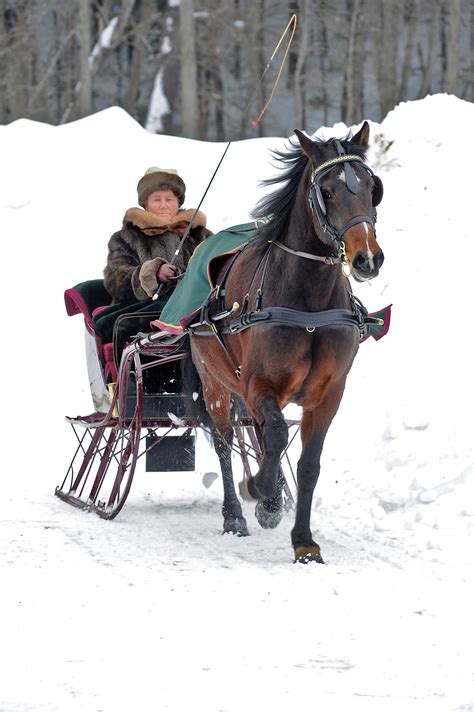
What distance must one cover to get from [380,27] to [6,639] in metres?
23.7

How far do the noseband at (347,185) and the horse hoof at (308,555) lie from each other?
1.40 m

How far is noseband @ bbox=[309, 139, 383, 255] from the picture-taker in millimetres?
5164

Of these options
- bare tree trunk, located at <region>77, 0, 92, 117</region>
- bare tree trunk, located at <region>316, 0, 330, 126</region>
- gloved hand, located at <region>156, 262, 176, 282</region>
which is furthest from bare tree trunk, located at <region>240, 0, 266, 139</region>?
gloved hand, located at <region>156, 262, 176, 282</region>

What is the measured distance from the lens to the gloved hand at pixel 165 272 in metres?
7.10

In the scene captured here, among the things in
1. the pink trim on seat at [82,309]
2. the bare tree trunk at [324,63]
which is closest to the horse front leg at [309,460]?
the pink trim on seat at [82,309]

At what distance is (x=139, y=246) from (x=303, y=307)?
2303 mm

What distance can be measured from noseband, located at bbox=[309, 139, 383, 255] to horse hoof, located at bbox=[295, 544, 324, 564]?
1.40 m

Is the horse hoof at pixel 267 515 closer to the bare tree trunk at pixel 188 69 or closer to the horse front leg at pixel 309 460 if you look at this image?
the horse front leg at pixel 309 460

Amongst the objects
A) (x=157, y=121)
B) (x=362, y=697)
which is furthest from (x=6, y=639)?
(x=157, y=121)

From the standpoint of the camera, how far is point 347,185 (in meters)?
5.21

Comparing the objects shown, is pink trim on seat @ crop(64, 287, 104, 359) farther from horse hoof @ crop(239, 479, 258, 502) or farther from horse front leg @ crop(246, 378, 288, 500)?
horse front leg @ crop(246, 378, 288, 500)

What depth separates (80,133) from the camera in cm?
1822

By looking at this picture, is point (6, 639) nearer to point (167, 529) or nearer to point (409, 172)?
point (167, 529)

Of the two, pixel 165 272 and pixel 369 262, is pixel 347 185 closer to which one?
pixel 369 262
